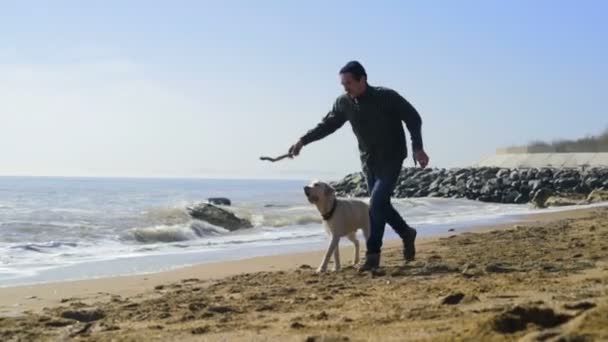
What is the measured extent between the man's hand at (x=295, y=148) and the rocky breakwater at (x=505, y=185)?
18.0 m

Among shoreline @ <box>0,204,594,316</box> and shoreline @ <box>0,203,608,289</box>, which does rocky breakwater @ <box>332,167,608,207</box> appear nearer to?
shoreline @ <box>0,203,608,289</box>

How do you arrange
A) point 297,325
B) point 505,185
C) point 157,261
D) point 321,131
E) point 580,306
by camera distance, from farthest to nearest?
1. point 505,185
2. point 157,261
3. point 321,131
4. point 297,325
5. point 580,306

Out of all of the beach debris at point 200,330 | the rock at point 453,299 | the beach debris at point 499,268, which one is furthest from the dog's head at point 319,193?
the beach debris at point 200,330

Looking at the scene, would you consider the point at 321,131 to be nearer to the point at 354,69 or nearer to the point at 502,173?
the point at 354,69

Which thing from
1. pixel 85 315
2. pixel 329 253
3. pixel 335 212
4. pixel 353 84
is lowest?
pixel 85 315

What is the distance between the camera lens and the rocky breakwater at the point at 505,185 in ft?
96.2

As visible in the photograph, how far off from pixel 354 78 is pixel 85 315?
3.47 metres

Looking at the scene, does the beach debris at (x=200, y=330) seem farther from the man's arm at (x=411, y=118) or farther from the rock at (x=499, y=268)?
the man's arm at (x=411, y=118)

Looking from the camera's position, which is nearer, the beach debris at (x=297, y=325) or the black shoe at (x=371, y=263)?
the beach debris at (x=297, y=325)

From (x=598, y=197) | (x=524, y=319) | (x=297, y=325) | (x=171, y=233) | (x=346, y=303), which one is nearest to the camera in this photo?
(x=524, y=319)

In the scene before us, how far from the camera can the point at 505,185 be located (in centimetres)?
3125

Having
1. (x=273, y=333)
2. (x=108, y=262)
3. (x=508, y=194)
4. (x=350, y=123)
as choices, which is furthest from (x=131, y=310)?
(x=508, y=194)

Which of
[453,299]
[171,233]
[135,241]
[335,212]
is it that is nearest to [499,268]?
[453,299]

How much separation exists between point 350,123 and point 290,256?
3.14 metres
